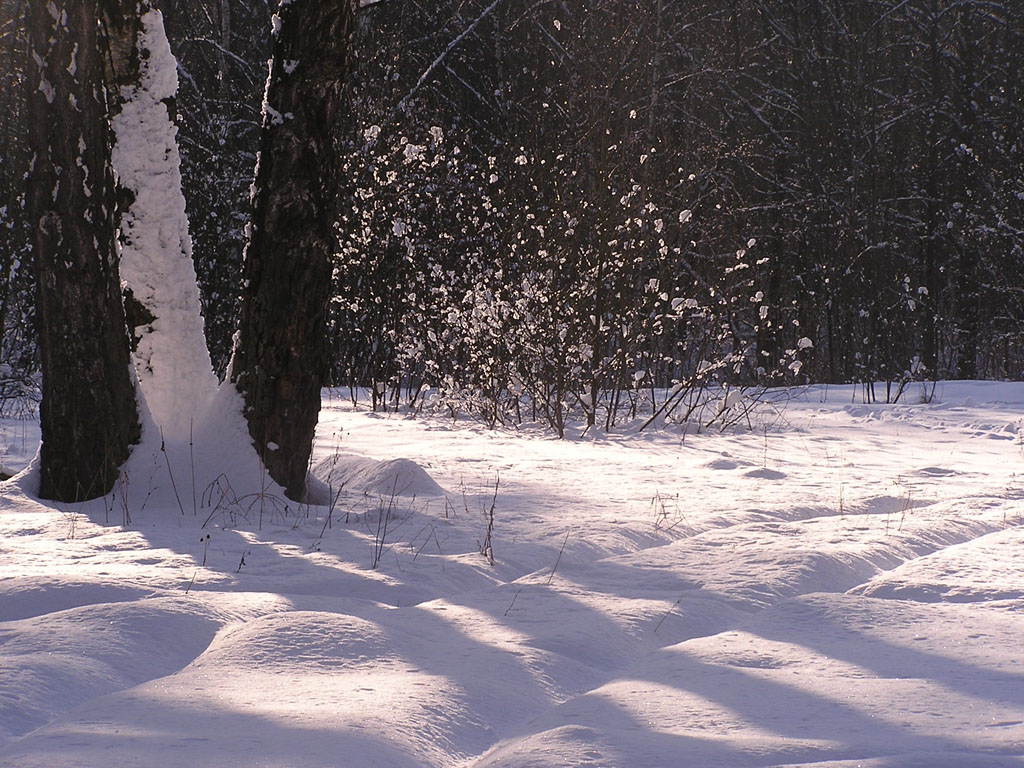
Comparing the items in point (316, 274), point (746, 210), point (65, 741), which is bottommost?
point (65, 741)

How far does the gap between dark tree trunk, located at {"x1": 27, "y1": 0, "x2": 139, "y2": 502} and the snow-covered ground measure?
0.84 feet

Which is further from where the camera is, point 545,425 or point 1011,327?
point 1011,327

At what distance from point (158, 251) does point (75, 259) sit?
55cm

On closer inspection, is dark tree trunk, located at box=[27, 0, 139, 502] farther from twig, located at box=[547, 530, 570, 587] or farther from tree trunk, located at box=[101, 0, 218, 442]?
twig, located at box=[547, 530, 570, 587]

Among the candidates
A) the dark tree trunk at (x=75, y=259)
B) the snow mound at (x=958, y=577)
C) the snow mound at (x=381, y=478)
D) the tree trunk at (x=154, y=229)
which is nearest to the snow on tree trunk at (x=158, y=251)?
the tree trunk at (x=154, y=229)

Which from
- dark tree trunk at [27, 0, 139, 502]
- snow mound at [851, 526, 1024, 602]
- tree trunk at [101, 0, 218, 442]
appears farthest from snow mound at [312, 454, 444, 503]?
snow mound at [851, 526, 1024, 602]

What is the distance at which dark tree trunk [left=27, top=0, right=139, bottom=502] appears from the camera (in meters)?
4.62

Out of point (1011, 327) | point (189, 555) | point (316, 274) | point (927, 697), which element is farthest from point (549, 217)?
point (1011, 327)

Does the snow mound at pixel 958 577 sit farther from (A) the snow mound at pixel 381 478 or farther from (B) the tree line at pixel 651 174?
(B) the tree line at pixel 651 174

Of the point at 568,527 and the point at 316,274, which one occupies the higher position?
the point at 316,274

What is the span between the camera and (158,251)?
5.15m

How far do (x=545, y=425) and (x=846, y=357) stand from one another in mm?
10042

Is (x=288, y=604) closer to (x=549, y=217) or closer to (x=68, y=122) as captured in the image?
(x=68, y=122)

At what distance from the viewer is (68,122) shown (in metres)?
4.63
